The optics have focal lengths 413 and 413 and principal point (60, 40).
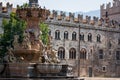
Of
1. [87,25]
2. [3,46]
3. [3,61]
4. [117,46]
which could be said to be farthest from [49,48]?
[117,46]

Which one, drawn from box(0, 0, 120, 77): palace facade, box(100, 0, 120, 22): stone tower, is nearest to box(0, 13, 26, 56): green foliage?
box(0, 0, 120, 77): palace facade

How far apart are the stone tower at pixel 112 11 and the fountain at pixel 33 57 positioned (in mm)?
55113

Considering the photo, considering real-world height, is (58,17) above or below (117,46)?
above

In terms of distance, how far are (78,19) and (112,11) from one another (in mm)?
14239

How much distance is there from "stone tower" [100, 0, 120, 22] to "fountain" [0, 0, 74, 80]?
55.1 metres

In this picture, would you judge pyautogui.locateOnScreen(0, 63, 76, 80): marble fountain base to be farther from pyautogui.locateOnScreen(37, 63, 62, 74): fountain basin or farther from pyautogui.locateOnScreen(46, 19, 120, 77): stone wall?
pyautogui.locateOnScreen(46, 19, 120, 77): stone wall

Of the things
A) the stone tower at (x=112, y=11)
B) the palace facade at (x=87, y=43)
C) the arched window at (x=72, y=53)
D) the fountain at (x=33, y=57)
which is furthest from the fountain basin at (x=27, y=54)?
the stone tower at (x=112, y=11)

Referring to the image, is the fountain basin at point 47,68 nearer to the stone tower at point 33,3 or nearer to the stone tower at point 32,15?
the stone tower at point 32,15

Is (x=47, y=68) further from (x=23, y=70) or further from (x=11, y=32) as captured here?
(x=11, y=32)

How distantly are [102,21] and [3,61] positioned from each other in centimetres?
5079

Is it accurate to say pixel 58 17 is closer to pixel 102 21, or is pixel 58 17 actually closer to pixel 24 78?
pixel 102 21

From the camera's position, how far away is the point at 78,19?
69.5m

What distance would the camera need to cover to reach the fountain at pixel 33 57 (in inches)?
898

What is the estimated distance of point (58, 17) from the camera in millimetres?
66312
